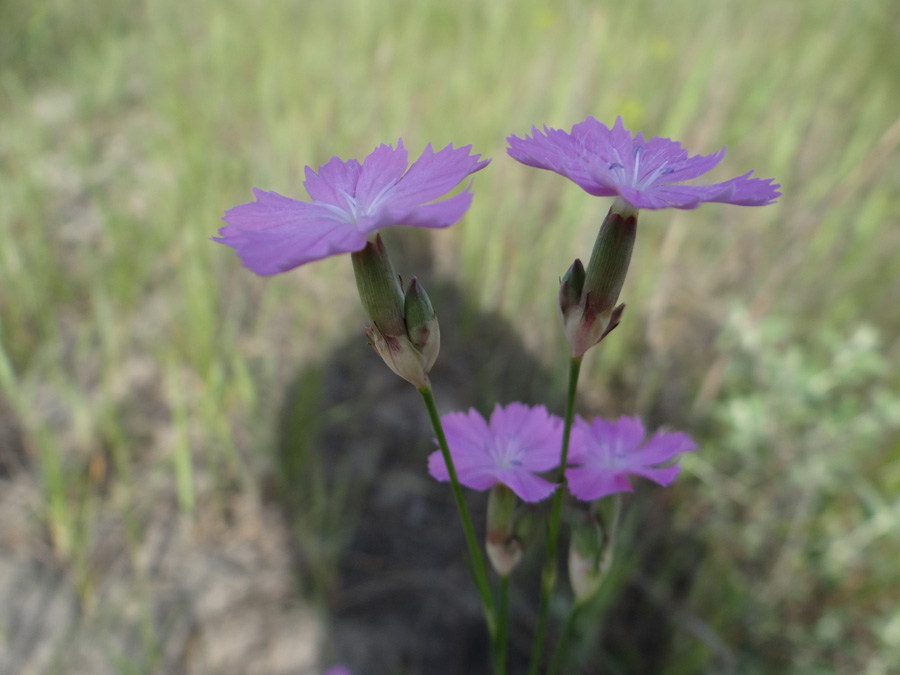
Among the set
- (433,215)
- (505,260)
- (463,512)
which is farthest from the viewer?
(505,260)

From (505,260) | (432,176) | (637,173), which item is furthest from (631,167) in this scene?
(505,260)

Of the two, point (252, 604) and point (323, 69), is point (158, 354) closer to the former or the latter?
point (252, 604)

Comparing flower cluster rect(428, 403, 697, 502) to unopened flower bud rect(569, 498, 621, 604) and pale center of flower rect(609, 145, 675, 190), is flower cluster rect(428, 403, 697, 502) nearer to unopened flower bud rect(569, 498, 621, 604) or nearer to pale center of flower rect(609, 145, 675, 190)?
unopened flower bud rect(569, 498, 621, 604)

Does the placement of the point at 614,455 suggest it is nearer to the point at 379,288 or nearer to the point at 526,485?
the point at 526,485

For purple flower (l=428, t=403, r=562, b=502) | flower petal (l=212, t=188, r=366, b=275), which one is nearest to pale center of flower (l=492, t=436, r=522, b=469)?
purple flower (l=428, t=403, r=562, b=502)

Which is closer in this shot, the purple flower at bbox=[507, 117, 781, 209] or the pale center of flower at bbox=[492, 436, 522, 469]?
the purple flower at bbox=[507, 117, 781, 209]
